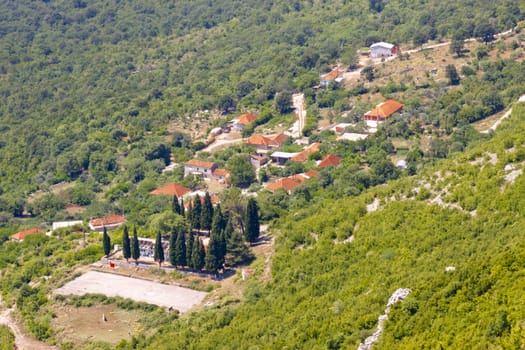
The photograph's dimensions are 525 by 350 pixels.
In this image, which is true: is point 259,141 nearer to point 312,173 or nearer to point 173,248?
point 312,173

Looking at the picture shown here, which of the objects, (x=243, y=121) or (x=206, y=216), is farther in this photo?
(x=243, y=121)

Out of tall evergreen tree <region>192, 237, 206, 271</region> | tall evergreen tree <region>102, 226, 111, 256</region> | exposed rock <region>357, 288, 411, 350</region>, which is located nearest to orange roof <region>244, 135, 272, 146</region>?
tall evergreen tree <region>102, 226, 111, 256</region>

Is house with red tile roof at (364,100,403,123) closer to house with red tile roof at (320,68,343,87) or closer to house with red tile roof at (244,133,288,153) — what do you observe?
house with red tile roof at (244,133,288,153)

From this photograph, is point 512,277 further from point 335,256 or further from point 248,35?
point 248,35

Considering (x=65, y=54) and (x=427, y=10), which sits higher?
(x=427, y=10)

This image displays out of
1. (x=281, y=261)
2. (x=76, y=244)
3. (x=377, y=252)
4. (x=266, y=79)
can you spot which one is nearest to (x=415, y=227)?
(x=377, y=252)

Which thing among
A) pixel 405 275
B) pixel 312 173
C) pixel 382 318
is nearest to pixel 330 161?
pixel 312 173
